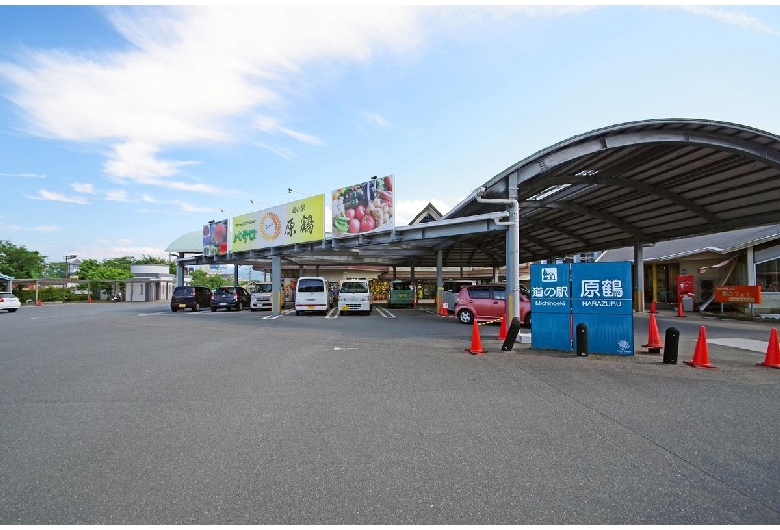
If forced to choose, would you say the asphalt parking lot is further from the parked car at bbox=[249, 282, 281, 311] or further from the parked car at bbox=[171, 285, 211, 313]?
the parked car at bbox=[249, 282, 281, 311]

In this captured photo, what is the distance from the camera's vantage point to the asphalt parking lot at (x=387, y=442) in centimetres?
322

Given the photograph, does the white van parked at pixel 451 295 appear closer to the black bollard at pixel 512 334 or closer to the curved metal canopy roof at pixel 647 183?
the curved metal canopy roof at pixel 647 183

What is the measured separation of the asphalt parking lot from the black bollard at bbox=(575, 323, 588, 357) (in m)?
0.81

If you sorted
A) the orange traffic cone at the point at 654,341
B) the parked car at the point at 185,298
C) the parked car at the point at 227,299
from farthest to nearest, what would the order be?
1. the parked car at the point at 227,299
2. the parked car at the point at 185,298
3. the orange traffic cone at the point at 654,341

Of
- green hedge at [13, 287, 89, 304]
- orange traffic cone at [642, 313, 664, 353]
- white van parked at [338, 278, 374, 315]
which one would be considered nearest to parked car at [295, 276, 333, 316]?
white van parked at [338, 278, 374, 315]

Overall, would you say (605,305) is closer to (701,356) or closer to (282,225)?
(701,356)

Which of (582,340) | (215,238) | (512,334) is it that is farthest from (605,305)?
(215,238)

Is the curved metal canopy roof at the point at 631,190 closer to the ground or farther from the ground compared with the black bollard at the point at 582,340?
farther from the ground

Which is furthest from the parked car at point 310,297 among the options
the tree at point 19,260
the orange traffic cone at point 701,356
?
the tree at point 19,260

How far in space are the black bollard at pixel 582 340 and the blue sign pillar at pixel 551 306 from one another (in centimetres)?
66

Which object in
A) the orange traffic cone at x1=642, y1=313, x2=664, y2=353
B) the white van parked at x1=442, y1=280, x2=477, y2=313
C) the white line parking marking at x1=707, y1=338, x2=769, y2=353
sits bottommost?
the white line parking marking at x1=707, y1=338, x2=769, y2=353

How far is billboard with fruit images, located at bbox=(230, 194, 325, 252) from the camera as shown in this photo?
25.2 meters

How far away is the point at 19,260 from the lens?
61781mm

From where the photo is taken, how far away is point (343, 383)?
7.24 metres
